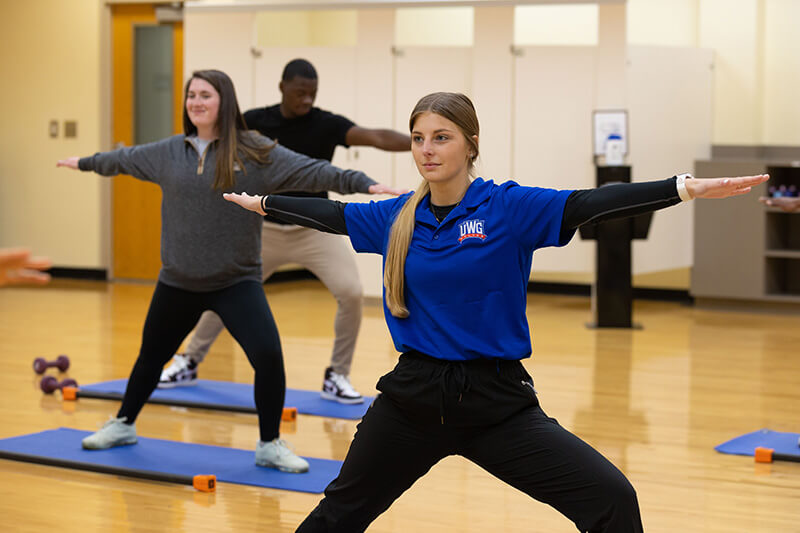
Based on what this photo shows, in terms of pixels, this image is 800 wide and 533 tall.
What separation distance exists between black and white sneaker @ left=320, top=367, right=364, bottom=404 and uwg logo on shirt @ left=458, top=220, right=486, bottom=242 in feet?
9.12

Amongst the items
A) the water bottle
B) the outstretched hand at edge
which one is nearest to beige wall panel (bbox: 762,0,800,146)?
the water bottle

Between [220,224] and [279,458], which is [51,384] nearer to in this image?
[279,458]

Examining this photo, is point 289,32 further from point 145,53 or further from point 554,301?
point 554,301

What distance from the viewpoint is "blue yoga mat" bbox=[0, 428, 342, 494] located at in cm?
372

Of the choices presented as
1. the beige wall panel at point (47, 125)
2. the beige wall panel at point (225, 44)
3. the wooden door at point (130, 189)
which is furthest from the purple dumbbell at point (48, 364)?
the beige wall panel at point (47, 125)

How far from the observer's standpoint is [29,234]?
33.7 feet

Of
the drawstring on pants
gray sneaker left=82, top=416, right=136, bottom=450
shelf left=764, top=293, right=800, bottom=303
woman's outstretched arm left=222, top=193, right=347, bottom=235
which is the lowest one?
gray sneaker left=82, top=416, right=136, bottom=450

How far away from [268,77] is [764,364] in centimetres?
450

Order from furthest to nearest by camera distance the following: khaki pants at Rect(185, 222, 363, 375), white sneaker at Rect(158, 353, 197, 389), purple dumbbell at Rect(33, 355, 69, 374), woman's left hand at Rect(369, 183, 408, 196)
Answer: purple dumbbell at Rect(33, 355, 69, 374), white sneaker at Rect(158, 353, 197, 389), khaki pants at Rect(185, 222, 363, 375), woman's left hand at Rect(369, 183, 408, 196)

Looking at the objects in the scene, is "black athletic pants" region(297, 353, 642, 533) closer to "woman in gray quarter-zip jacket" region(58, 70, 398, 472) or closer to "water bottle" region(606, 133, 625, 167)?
"woman in gray quarter-zip jacket" region(58, 70, 398, 472)

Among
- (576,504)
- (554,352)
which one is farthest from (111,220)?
(576,504)

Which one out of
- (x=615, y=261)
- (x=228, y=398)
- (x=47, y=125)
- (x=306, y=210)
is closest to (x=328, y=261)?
(x=228, y=398)

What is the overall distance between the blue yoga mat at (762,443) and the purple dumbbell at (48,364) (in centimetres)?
336

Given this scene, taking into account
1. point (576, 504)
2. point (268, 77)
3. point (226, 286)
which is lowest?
point (576, 504)
